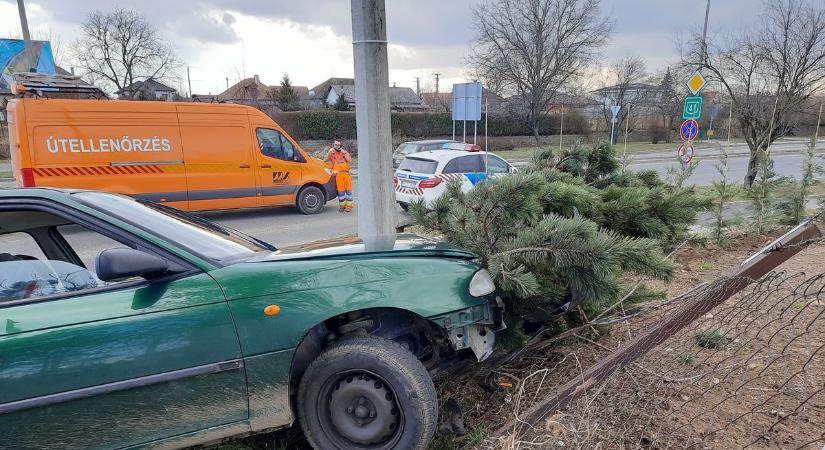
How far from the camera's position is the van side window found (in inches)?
441

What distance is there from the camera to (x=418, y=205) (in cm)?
403

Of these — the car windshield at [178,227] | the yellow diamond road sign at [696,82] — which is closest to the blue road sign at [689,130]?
the yellow diamond road sign at [696,82]

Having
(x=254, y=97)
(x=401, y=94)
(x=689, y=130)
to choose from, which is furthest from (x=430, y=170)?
(x=401, y=94)

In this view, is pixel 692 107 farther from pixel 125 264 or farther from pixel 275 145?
pixel 125 264

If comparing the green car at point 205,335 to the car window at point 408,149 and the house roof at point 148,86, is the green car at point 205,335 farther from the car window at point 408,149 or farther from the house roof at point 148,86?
the house roof at point 148,86

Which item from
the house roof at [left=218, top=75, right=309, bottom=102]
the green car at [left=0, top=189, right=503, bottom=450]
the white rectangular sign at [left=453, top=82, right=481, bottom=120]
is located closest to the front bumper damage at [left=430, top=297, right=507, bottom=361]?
the green car at [left=0, top=189, right=503, bottom=450]

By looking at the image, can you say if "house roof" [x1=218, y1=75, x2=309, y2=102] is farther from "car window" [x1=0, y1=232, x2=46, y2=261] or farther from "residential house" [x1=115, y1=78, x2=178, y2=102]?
"car window" [x1=0, y1=232, x2=46, y2=261]

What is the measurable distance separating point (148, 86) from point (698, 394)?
42529mm

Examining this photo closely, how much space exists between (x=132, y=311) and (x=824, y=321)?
4.25 m

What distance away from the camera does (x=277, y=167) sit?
11.5 m

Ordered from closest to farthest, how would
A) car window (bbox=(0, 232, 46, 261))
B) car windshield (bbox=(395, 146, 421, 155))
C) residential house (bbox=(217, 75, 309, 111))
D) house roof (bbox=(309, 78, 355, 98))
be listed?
car window (bbox=(0, 232, 46, 261))
car windshield (bbox=(395, 146, 421, 155))
residential house (bbox=(217, 75, 309, 111))
house roof (bbox=(309, 78, 355, 98))

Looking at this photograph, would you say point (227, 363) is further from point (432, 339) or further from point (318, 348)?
point (432, 339)

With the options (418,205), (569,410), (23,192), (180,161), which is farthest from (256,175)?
(569,410)

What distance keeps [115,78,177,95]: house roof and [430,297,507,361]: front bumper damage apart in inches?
1487
